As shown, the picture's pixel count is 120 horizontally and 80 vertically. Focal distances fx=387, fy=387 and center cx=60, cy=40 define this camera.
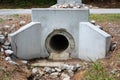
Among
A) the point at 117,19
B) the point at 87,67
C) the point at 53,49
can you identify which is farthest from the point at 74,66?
the point at 117,19

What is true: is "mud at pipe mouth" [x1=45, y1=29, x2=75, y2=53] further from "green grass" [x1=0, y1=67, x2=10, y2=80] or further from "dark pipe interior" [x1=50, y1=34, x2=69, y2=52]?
"green grass" [x1=0, y1=67, x2=10, y2=80]

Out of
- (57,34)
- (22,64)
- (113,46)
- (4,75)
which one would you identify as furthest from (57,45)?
(4,75)

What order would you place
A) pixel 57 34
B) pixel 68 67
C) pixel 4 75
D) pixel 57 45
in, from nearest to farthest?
pixel 4 75 < pixel 68 67 < pixel 57 34 < pixel 57 45

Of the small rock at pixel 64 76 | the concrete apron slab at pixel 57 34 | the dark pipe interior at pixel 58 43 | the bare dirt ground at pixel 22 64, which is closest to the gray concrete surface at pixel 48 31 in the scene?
the concrete apron slab at pixel 57 34

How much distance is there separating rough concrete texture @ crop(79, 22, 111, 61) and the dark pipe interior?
3.31ft

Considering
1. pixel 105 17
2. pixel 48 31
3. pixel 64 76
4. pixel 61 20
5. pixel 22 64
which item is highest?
pixel 61 20

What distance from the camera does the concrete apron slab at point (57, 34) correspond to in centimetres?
1104

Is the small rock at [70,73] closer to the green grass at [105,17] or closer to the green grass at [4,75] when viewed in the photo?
the green grass at [4,75]

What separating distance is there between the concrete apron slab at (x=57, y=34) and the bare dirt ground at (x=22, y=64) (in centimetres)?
36

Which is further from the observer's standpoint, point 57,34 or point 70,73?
point 57,34

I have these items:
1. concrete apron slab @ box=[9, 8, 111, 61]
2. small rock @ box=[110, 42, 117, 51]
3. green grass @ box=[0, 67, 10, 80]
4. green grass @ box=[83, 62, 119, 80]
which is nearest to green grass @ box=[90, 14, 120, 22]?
concrete apron slab @ box=[9, 8, 111, 61]

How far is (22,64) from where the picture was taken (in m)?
10.8

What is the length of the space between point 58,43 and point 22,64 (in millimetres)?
2360

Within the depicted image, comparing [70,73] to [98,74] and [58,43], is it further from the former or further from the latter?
[58,43]
